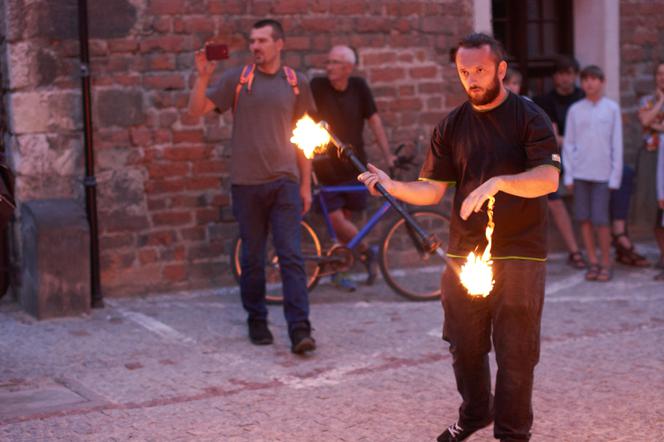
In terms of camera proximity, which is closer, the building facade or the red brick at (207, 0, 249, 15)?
the building facade

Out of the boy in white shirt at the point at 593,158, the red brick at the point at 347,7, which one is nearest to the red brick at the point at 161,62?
the red brick at the point at 347,7

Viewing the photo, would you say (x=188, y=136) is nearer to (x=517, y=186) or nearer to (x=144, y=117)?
(x=144, y=117)

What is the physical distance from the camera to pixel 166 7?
9.84 meters

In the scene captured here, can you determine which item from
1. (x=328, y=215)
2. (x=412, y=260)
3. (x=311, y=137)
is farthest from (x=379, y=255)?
(x=311, y=137)

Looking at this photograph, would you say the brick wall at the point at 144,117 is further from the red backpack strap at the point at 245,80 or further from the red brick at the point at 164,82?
the red backpack strap at the point at 245,80

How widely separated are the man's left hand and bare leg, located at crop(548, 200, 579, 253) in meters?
6.39

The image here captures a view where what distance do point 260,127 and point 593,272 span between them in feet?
12.5

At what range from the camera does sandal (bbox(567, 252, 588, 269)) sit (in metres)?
11.0

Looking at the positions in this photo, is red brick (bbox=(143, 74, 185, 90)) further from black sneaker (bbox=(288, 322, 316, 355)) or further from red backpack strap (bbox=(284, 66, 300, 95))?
black sneaker (bbox=(288, 322, 316, 355))

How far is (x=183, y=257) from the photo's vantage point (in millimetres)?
10117

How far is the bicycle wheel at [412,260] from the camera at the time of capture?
9.68 meters

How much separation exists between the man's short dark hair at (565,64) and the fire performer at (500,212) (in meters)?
6.31

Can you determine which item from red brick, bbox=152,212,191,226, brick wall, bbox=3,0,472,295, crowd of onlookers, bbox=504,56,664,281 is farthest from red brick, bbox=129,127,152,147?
crowd of onlookers, bbox=504,56,664,281

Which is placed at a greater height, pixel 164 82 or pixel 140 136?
pixel 164 82
